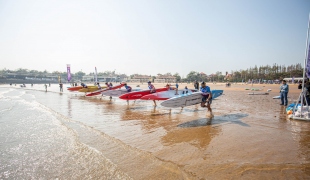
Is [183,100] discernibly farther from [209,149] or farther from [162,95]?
[209,149]

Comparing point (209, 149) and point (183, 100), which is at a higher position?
point (183, 100)

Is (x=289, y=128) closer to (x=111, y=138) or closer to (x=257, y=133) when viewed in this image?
(x=257, y=133)

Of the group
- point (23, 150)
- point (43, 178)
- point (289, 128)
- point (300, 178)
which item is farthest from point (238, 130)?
point (23, 150)

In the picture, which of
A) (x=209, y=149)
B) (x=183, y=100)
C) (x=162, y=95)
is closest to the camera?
(x=209, y=149)

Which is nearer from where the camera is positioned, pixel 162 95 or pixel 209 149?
pixel 209 149

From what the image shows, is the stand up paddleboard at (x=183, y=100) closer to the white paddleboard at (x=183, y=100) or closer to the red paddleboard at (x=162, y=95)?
the white paddleboard at (x=183, y=100)

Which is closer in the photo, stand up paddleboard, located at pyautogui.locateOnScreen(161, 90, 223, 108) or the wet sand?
the wet sand

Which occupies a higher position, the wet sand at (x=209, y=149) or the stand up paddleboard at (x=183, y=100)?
the stand up paddleboard at (x=183, y=100)

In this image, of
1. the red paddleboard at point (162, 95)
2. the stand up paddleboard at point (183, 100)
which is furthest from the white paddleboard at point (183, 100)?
the red paddleboard at point (162, 95)

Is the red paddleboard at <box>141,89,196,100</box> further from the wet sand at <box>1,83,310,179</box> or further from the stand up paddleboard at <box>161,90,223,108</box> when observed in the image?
the wet sand at <box>1,83,310,179</box>

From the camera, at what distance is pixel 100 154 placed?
4.12 meters

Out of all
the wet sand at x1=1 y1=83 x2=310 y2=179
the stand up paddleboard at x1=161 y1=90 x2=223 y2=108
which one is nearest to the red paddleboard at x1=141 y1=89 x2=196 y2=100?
the stand up paddleboard at x1=161 y1=90 x2=223 y2=108

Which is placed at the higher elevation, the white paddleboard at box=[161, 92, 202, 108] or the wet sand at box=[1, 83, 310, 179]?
the white paddleboard at box=[161, 92, 202, 108]

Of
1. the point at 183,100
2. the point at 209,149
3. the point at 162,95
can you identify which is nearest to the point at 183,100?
the point at 183,100
